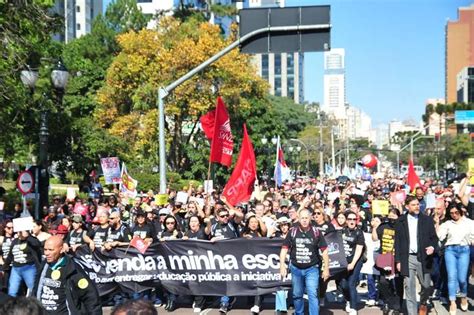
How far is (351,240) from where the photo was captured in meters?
10.9

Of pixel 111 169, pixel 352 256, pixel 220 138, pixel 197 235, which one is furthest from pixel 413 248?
pixel 111 169

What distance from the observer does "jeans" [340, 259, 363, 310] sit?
10773 millimetres

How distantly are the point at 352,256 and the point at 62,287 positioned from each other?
18.4 feet

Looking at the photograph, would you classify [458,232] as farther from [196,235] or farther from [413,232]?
[196,235]

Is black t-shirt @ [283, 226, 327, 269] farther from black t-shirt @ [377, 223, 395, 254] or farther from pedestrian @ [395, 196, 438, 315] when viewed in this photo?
black t-shirt @ [377, 223, 395, 254]

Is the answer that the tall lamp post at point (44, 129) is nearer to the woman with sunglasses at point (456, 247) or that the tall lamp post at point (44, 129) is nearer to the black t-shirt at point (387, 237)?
the black t-shirt at point (387, 237)

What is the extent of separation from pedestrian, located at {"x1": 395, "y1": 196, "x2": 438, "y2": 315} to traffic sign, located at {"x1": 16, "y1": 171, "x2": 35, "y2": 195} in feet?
26.4

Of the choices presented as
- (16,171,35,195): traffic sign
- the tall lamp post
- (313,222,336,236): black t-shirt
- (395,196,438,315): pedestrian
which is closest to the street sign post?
(16,171,35,195): traffic sign

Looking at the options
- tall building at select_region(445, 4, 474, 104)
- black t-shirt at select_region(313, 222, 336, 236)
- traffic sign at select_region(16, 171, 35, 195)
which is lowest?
black t-shirt at select_region(313, 222, 336, 236)

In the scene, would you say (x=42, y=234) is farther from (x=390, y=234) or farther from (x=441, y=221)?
(x=441, y=221)

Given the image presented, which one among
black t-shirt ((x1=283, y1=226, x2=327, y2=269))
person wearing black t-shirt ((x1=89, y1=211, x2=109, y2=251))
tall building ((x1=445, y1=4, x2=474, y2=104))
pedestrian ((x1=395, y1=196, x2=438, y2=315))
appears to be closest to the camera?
black t-shirt ((x1=283, y1=226, x2=327, y2=269))

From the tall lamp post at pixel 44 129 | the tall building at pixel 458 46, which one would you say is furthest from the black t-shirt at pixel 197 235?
the tall building at pixel 458 46

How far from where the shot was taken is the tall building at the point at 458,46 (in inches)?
7377

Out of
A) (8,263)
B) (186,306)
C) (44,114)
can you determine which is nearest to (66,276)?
(8,263)
